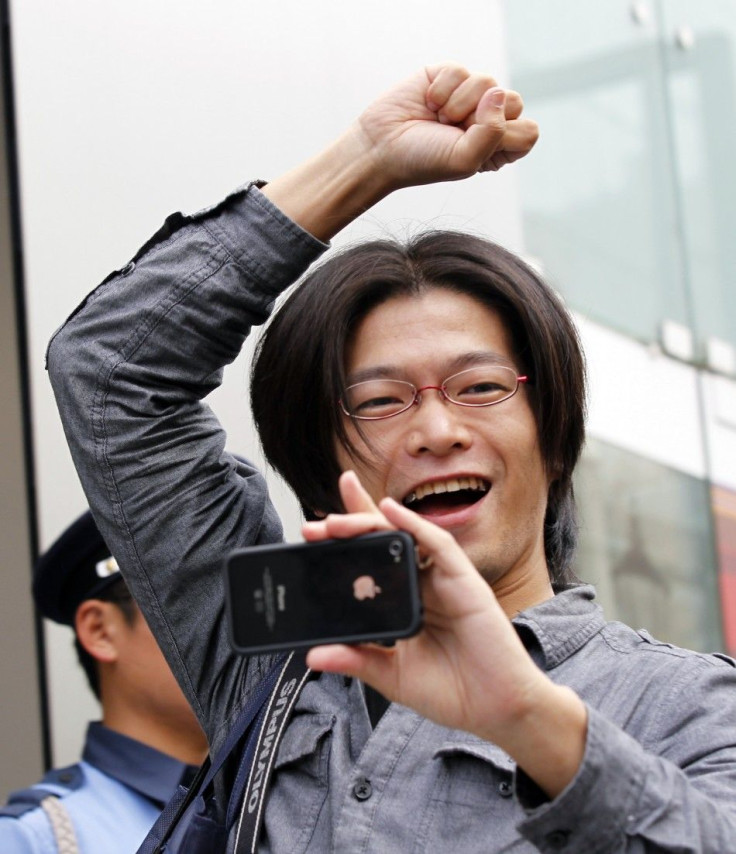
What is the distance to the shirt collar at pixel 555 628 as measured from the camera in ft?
5.68

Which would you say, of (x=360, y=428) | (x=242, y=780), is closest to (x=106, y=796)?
(x=242, y=780)

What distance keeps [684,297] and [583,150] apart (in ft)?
2.15

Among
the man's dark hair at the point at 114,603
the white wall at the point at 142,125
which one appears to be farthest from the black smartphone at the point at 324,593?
the white wall at the point at 142,125

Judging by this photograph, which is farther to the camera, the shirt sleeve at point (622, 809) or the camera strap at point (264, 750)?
the camera strap at point (264, 750)

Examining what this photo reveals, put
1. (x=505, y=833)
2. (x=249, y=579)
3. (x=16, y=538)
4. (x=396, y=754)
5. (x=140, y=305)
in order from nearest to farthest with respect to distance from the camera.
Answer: (x=249, y=579) → (x=505, y=833) → (x=396, y=754) → (x=140, y=305) → (x=16, y=538)

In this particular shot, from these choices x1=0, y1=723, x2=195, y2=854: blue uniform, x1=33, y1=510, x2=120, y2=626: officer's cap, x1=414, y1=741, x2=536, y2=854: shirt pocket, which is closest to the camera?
x1=414, y1=741, x2=536, y2=854: shirt pocket

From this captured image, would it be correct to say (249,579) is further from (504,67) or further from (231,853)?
(504,67)

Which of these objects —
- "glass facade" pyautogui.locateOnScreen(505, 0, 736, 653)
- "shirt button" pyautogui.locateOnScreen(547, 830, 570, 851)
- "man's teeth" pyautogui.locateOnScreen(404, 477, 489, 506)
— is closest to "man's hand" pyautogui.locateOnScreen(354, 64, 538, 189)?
"man's teeth" pyautogui.locateOnScreen(404, 477, 489, 506)

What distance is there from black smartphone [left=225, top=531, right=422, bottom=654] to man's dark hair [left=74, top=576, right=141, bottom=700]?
174cm

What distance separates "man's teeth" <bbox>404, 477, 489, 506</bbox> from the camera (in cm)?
186

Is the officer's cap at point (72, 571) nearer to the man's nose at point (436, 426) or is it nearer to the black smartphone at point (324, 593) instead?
the man's nose at point (436, 426)

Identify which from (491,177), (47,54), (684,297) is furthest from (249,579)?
(684,297)

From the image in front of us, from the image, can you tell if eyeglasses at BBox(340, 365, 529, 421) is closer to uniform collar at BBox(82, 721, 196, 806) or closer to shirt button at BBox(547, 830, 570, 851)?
shirt button at BBox(547, 830, 570, 851)

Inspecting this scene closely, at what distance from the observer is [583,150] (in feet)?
15.8
